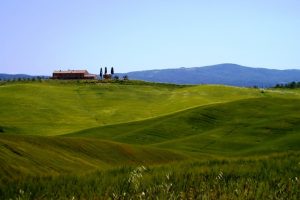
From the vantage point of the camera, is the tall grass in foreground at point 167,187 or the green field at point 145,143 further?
the green field at point 145,143

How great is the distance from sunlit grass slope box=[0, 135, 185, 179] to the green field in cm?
7

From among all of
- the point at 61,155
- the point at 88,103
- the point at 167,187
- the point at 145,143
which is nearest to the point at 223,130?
the point at 145,143

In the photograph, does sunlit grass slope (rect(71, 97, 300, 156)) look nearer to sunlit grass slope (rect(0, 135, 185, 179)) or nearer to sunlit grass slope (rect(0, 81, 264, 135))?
sunlit grass slope (rect(0, 81, 264, 135))

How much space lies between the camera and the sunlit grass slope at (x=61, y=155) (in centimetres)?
2024

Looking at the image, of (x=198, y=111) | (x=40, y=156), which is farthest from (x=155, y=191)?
(x=198, y=111)

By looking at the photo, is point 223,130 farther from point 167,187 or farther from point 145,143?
point 167,187

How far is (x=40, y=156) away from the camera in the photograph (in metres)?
22.8

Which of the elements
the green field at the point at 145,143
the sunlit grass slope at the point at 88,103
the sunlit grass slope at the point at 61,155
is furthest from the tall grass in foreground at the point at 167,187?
the sunlit grass slope at the point at 88,103

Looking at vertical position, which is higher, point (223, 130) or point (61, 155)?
point (61, 155)

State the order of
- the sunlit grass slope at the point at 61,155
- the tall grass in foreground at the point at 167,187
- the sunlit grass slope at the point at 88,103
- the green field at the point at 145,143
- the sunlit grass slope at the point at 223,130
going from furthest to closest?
the sunlit grass slope at the point at 88,103 → the sunlit grass slope at the point at 223,130 → the sunlit grass slope at the point at 61,155 → the green field at the point at 145,143 → the tall grass in foreground at the point at 167,187

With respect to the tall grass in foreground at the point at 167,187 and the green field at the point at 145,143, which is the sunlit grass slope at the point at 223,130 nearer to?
the green field at the point at 145,143

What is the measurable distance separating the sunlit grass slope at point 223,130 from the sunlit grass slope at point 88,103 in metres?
19.6

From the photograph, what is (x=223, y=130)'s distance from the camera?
76.2 meters

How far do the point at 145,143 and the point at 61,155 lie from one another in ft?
144
